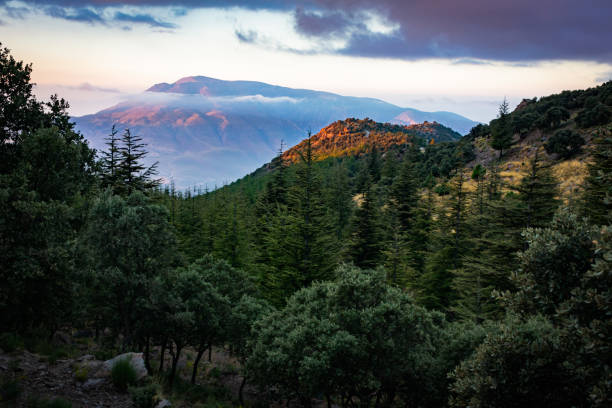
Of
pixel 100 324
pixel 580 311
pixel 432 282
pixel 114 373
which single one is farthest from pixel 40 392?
pixel 432 282

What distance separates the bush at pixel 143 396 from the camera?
1075 cm

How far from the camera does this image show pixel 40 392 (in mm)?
10125

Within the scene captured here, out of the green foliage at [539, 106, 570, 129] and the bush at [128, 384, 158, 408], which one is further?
the green foliage at [539, 106, 570, 129]

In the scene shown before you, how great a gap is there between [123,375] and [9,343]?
4.58 meters

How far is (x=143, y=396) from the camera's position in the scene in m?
10.8

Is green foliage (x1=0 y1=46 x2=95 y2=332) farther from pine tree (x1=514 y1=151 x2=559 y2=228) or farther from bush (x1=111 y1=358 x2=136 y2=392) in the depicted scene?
pine tree (x1=514 y1=151 x2=559 y2=228)

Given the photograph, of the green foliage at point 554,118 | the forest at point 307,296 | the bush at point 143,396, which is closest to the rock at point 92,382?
the bush at point 143,396

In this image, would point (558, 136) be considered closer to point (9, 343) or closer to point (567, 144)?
point (567, 144)

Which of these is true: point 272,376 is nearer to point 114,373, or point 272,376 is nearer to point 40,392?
point 114,373

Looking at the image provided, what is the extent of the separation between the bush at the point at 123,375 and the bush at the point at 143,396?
707mm

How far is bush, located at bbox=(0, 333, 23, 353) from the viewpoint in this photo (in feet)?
39.9

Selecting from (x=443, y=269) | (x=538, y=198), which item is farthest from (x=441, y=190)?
(x=538, y=198)

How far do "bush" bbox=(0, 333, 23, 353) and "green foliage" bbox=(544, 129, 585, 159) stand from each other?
235ft

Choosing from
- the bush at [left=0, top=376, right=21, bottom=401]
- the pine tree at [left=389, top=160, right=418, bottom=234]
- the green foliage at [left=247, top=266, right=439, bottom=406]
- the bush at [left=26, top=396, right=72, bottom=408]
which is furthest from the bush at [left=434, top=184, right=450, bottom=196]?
the bush at [left=0, top=376, right=21, bottom=401]
